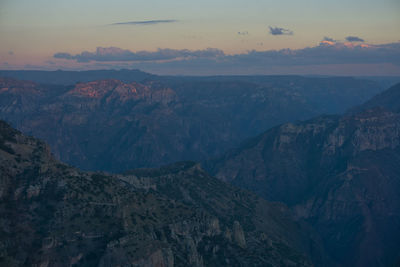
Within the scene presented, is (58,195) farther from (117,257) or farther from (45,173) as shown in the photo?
(117,257)

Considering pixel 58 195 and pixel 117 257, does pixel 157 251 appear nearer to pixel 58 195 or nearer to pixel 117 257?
pixel 117 257

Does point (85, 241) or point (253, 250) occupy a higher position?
point (85, 241)

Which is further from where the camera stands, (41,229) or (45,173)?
(45,173)

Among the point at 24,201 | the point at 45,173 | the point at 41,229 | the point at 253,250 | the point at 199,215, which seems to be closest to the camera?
the point at 41,229

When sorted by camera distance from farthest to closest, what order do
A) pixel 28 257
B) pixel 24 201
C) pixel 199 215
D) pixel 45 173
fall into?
pixel 199 215, pixel 45 173, pixel 24 201, pixel 28 257

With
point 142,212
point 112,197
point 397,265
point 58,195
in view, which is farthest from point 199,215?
point 397,265

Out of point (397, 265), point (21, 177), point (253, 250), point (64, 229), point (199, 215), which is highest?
point (21, 177)
